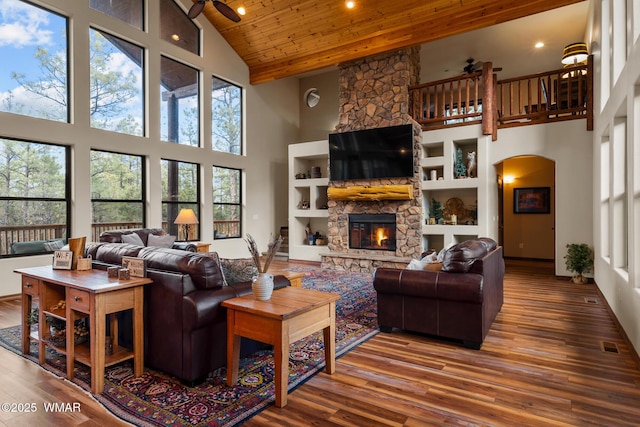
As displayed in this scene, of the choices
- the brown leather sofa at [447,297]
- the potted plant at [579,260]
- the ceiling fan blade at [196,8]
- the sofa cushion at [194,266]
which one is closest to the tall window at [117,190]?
the ceiling fan blade at [196,8]

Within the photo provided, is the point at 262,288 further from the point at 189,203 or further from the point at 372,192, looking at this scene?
the point at 189,203

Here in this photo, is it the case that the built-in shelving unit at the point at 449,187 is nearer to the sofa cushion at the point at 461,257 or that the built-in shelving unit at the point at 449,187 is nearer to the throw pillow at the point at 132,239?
the sofa cushion at the point at 461,257

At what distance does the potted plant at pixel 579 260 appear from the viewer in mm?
5965

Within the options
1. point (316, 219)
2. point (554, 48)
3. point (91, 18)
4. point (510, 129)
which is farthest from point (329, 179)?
point (554, 48)

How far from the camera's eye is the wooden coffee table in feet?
7.44

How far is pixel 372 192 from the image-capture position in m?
7.33

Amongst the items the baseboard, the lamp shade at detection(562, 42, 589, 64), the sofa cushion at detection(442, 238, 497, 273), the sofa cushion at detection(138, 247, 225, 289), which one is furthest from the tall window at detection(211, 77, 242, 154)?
the baseboard

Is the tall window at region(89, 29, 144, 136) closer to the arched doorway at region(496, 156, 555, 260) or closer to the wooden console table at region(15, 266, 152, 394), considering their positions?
the wooden console table at region(15, 266, 152, 394)

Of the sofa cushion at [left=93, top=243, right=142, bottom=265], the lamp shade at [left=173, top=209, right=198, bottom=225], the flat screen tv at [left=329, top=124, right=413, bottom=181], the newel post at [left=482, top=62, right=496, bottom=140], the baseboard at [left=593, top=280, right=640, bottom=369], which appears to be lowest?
the baseboard at [left=593, top=280, right=640, bottom=369]

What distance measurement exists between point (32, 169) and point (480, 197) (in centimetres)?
728

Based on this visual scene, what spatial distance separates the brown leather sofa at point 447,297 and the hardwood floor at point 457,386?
0.14m

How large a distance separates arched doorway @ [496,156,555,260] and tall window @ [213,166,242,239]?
242 inches

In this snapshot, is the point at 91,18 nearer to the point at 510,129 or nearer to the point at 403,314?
the point at 403,314

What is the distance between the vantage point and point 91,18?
6.05 meters
